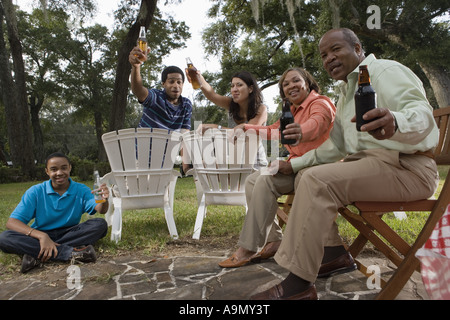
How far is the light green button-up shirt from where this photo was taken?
A: 1.63 metres

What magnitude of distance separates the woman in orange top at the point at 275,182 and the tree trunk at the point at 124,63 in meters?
8.27

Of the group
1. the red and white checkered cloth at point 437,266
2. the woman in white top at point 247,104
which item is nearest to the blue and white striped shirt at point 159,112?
the woman in white top at point 247,104

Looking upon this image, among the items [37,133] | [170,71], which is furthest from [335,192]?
[37,133]

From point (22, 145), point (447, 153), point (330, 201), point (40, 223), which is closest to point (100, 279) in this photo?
point (40, 223)

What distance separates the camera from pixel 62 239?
2.96m

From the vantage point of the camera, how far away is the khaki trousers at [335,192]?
1.72 m

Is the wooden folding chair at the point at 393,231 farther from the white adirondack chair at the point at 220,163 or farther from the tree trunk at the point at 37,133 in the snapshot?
the tree trunk at the point at 37,133

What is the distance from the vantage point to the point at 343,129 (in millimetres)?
2262

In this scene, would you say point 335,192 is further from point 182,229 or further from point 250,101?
point 182,229

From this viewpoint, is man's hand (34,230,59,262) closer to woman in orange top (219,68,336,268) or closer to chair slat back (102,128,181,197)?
chair slat back (102,128,181,197)

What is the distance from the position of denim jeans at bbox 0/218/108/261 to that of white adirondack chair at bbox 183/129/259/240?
0.97m

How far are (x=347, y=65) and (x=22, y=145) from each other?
1457 cm

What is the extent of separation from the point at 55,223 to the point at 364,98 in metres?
2.71
